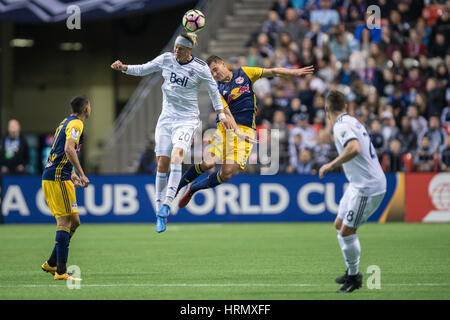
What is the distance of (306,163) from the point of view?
19859mm

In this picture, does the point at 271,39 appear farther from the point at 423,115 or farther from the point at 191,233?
the point at 191,233

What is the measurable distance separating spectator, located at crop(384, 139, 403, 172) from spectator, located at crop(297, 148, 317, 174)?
172 centimetres

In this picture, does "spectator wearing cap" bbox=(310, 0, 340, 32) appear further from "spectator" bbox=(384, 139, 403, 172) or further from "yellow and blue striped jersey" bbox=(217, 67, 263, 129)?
"yellow and blue striped jersey" bbox=(217, 67, 263, 129)

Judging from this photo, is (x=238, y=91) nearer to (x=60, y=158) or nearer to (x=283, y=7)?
(x=60, y=158)

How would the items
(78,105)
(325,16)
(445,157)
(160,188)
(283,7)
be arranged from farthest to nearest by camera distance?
(283,7), (325,16), (445,157), (160,188), (78,105)

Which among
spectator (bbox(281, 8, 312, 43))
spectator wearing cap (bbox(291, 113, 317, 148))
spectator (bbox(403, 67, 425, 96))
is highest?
spectator (bbox(281, 8, 312, 43))

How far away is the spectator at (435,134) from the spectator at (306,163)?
2.66 m

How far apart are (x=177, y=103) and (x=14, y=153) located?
30.6ft

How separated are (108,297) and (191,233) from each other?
28.9 ft

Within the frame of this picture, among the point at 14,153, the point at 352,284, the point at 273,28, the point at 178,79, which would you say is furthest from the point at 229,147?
the point at 273,28

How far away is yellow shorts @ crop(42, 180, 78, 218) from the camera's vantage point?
33.6 ft

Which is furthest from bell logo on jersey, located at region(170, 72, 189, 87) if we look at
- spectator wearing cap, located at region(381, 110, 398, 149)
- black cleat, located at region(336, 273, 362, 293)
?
spectator wearing cap, located at region(381, 110, 398, 149)

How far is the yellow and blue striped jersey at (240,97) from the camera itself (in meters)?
12.7

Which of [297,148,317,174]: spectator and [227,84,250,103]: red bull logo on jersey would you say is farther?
[297,148,317,174]: spectator
